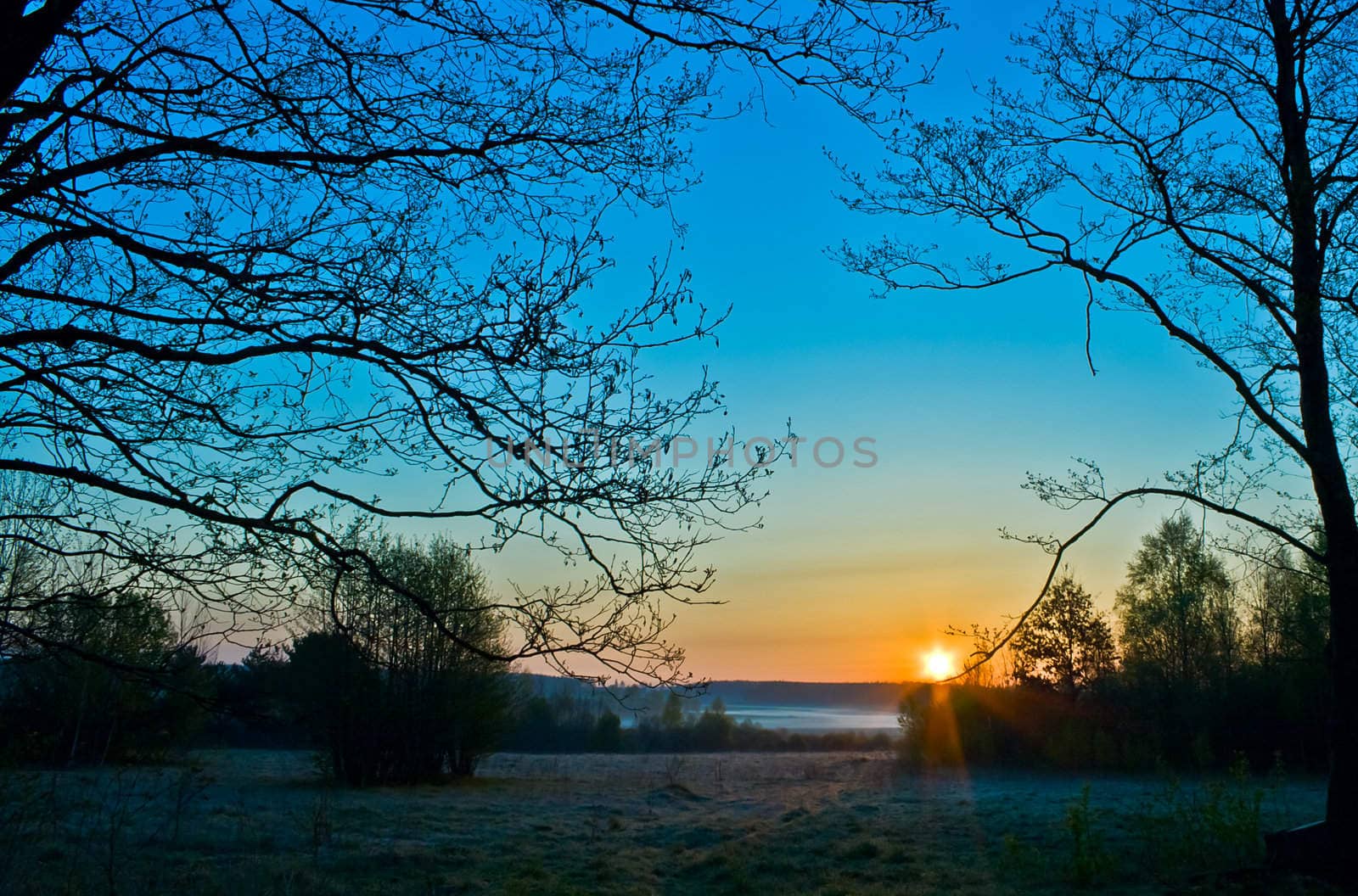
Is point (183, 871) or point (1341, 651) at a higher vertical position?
point (1341, 651)

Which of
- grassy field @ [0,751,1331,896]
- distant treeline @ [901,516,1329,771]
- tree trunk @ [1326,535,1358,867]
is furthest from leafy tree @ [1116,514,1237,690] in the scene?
tree trunk @ [1326,535,1358,867]

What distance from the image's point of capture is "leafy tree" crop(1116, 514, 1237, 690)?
28.1m

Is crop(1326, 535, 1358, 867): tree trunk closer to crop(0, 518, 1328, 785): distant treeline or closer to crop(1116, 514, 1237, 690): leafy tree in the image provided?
crop(0, 518, 1328, 785): distant treeline

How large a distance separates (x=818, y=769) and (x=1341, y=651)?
73.0 ft

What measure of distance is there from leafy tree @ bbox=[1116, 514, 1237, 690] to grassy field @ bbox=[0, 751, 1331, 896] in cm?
700

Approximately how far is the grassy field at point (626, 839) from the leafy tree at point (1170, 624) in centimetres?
700

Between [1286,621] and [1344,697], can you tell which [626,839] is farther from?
[1286,621]

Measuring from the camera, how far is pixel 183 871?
8.63m

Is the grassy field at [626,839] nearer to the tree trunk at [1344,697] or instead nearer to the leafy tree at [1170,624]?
the tree trunk at [1344,697]

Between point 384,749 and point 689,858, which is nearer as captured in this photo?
point 689,858

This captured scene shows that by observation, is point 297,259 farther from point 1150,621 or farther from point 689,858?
point 1150,621

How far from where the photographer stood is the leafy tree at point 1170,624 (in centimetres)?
2812

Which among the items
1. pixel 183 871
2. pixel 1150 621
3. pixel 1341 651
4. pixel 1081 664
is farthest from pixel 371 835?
pixel 1150 621

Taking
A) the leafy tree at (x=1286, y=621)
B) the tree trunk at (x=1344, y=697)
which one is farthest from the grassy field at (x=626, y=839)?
the leafy tree at (x=1286, y=621)
